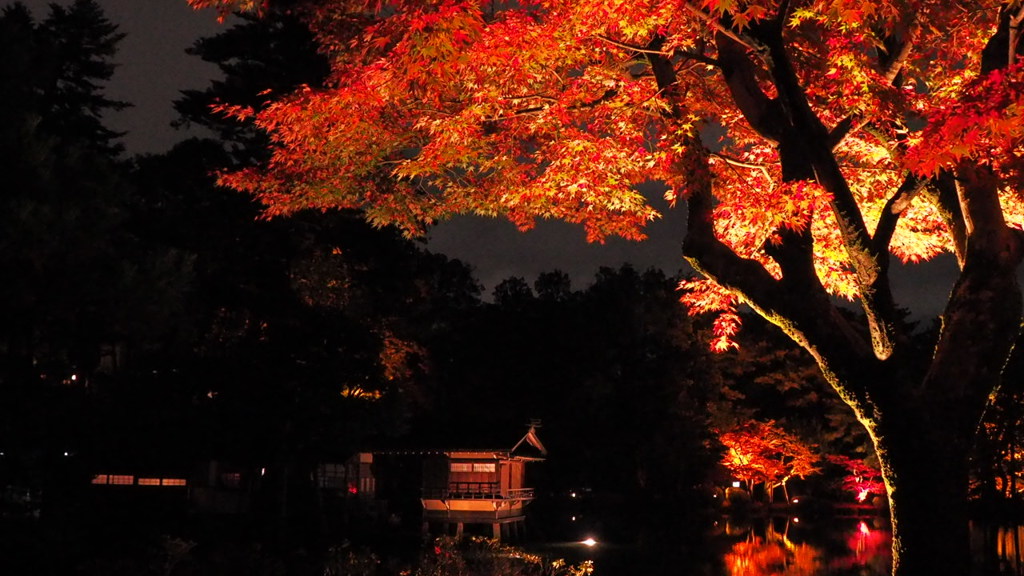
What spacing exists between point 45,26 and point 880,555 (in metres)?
28.7

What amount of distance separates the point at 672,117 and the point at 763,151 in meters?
2.16

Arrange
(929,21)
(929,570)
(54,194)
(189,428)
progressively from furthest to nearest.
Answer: (189,428) < (54,194) < (929,21) < (929,570)

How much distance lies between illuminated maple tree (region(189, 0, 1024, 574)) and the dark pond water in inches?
456

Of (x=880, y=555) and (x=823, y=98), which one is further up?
(x=823, y=98)

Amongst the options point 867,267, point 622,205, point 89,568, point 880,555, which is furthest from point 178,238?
point 880,555

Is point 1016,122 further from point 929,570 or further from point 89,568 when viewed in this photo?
point 89,568

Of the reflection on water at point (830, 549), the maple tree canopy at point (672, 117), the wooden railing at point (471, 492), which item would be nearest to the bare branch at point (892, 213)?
the maple tree canopy at point (672, 117)

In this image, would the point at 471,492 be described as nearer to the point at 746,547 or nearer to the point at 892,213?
the point at 746,547

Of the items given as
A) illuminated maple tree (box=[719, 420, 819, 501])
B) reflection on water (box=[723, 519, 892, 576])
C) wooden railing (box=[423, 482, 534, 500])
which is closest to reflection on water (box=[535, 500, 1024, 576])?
reflection on water (box=[723, 519, 892, 576])

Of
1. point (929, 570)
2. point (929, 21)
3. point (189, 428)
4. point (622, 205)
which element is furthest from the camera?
point (189, 428)

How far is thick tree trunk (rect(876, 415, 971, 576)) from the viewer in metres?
7.27

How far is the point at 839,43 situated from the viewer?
9227 millimetres

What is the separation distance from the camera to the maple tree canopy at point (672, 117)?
8.01 m

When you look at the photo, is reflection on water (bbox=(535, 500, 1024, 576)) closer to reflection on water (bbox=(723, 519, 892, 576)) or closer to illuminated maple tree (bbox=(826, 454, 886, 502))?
reflection on water (bbox=(723, 519, 892, 576))
